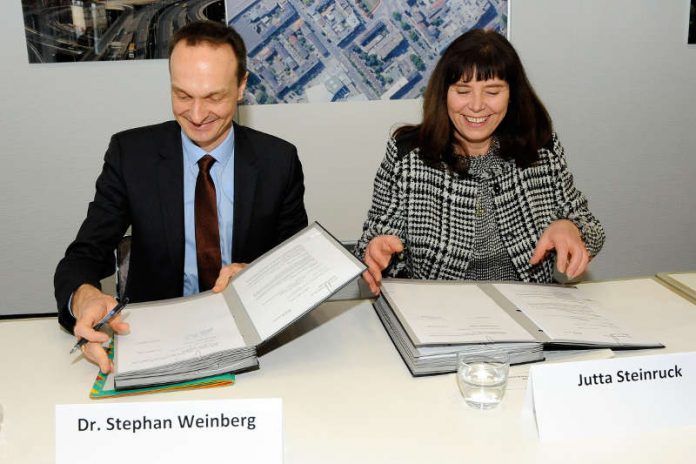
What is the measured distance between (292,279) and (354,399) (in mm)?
278

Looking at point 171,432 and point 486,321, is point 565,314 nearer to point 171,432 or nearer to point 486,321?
point 486,321

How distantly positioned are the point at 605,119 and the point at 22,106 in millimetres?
2714

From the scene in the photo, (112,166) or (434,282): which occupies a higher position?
(112,166)

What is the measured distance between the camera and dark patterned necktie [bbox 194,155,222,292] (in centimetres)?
183

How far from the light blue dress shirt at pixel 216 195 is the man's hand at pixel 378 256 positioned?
1.42 feet

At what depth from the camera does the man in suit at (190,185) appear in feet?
5.76

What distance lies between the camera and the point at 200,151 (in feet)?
6.16

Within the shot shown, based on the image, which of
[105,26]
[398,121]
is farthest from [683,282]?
[105,26]

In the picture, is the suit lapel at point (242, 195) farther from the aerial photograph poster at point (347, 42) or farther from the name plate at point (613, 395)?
the aerial photograph poster at point (347, 42)

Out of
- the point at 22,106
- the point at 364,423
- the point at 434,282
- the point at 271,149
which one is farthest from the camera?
the point at 22,106

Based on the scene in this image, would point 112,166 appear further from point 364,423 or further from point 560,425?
point 560,425

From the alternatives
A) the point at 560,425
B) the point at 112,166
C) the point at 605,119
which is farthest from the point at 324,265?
the point at 605,119

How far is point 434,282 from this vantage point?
1660mm

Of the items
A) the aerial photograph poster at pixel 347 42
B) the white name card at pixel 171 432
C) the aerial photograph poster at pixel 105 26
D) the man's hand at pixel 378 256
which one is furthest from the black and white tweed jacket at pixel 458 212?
the aerial photograph poster at pixel 105 26
